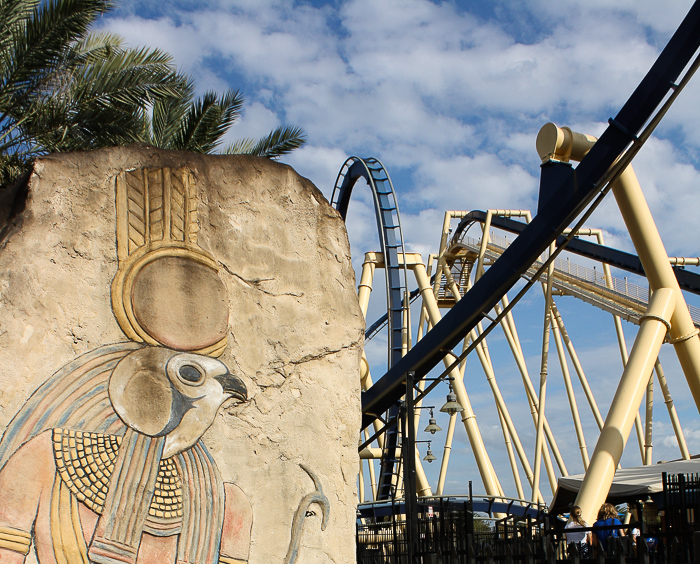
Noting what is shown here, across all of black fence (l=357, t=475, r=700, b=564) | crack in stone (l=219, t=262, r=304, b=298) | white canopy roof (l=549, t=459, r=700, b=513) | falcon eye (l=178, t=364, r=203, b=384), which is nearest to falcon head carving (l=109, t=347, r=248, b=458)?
falcon eye (l=178, t=364, r=203, b=384)

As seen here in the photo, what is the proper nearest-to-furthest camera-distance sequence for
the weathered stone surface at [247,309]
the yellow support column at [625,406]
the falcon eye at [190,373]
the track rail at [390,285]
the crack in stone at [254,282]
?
the weathered stone surface at [247,309] → the falcon eye at [190,373] → the crack in stone at [254,282] → the yellow support column at [625,406] → the track rail at [390,285]

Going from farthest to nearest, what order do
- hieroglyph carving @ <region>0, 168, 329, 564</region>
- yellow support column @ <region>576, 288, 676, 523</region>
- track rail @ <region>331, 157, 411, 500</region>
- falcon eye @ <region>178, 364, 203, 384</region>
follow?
track rail @ <region>331, 157, 411, 500</region>
yellow support column @ <region>576, 288, 676, 523</region>
falcon eye @ <region>178, 364, 203, 384</region>
hieroglyph carving @ <region>0, 168, 329, 564</region>

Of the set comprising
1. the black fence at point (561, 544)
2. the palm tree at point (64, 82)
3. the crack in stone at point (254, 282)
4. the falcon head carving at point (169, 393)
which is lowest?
the black fence at point (561, 544)

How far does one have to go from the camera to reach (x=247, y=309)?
12.9 feet

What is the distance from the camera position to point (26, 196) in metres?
3.61

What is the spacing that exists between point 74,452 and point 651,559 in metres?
3.72

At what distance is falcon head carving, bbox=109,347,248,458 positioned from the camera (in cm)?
351

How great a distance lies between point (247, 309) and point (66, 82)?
5344 mm

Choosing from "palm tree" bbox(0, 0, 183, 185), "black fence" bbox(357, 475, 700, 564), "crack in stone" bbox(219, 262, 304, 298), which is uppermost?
"palm tree" bbox(0, 0, 183, 185)

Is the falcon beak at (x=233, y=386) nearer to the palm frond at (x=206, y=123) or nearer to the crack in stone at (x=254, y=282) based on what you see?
the crack in stone at (x=254, y=282)

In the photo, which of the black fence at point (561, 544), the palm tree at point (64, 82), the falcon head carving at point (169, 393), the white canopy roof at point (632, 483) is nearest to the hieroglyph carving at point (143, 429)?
the falcon head carving at point (169, 393)

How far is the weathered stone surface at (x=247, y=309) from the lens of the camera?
3.50 metres

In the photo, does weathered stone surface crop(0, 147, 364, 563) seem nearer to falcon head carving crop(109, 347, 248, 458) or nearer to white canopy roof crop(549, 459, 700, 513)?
falcon head carving crop(109, 347, 248, 458)

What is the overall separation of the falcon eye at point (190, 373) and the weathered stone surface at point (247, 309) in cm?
14
